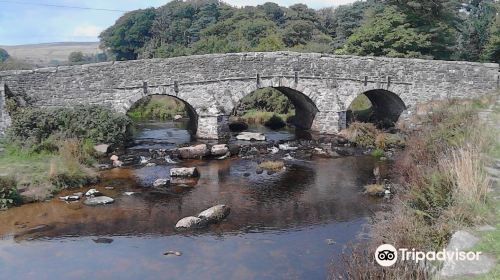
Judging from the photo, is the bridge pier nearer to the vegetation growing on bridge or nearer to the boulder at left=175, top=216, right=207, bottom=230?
the vegetation growing on bridge

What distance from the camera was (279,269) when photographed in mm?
10594

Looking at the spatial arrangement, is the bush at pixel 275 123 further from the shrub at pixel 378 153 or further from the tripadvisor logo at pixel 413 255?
the tripadvisor logo at pixel 413 255

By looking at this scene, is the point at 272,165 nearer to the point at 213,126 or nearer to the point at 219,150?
the point at 219,150

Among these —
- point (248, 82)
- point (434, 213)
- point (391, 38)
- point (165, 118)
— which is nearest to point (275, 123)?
point (248, 82)

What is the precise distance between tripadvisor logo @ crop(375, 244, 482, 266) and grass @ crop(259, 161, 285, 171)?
10.9 meters

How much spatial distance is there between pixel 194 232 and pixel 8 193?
6.11 m

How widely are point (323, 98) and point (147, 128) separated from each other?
11.1m

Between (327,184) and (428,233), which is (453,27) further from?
(428,233)

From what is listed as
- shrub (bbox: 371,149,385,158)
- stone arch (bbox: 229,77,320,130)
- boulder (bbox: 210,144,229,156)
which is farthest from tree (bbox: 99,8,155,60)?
shrub (bbox: 371,149,385,158)

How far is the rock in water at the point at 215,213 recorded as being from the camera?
13.4 m

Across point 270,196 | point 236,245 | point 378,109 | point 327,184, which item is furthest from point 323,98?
point 236,245

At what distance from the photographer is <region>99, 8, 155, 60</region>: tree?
69.2 m

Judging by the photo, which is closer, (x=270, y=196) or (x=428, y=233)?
(x=428, y=233)

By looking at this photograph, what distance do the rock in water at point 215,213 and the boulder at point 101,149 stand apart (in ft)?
28.0
